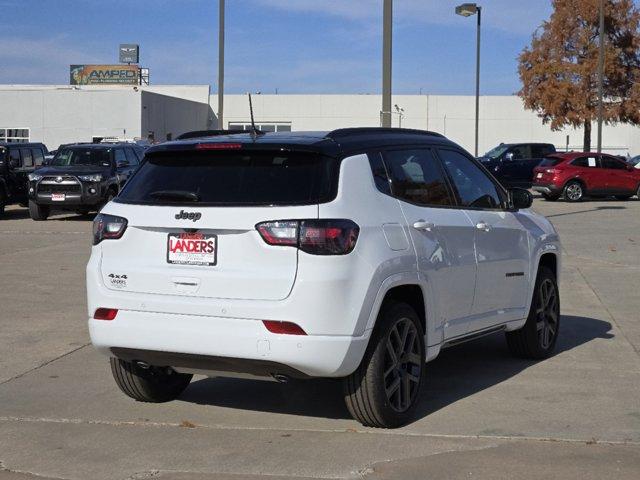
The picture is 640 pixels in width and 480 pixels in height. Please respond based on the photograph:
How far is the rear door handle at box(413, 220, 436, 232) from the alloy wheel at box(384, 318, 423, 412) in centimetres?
58

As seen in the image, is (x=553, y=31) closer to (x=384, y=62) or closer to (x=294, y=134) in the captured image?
(x=384, y=62)

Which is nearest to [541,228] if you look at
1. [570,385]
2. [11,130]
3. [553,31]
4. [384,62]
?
[570,385]

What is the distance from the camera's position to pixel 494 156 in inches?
1592

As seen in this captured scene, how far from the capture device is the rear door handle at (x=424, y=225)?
6.64 metres

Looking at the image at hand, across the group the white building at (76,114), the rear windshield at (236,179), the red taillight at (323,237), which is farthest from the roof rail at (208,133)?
the white building at (76,114)

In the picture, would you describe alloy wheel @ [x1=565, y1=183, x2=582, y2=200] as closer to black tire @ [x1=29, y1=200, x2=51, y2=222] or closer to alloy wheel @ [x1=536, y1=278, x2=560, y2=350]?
black tire @ [x1=29, y1=200, x2=51, y2=222]

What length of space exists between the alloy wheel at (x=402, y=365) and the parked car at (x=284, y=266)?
0.03 feet

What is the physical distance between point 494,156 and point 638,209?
934cm

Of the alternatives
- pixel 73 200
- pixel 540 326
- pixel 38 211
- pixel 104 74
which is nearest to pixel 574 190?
pixel 73 200

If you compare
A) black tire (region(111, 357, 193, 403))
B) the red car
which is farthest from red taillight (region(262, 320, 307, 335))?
the red car

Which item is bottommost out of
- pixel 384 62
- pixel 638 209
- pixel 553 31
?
pixel 638 209

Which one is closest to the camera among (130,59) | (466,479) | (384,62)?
(466,479)

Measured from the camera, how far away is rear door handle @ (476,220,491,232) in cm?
754

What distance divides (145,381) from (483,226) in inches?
101
